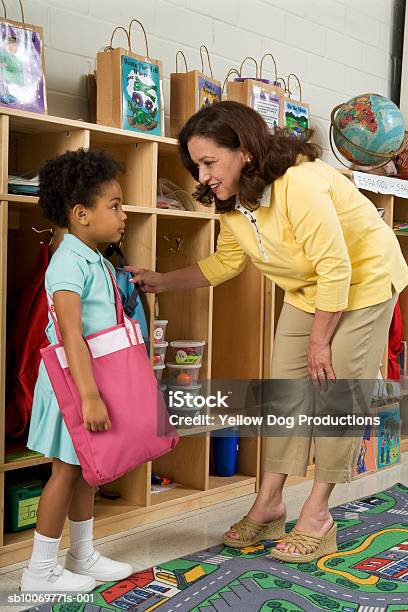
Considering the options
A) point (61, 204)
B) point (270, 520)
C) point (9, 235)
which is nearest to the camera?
point (61, 204)

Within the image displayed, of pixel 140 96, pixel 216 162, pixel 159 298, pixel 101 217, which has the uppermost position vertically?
pixel 140 96

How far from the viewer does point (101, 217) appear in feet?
6.14

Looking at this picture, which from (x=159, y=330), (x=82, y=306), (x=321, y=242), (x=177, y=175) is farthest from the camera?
(x=177, y=175)

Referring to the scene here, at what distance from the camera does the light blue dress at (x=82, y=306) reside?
179 centimetres

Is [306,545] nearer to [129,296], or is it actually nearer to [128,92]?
[129,296]

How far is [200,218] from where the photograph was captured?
256 cm

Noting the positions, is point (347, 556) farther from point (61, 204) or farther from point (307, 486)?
point (61, 204)

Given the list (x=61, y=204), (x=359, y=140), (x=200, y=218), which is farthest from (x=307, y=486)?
(x=61, y=204)

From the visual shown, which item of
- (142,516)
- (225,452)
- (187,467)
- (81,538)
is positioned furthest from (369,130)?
(81,538)

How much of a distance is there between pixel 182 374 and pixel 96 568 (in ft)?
2.60

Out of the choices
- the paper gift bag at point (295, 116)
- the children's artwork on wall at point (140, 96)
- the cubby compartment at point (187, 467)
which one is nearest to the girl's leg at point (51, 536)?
the cubby compartment at point (187, 467)

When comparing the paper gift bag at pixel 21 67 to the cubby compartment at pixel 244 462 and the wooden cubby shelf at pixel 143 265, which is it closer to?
the wooden cubby shelf at pixel 143 265

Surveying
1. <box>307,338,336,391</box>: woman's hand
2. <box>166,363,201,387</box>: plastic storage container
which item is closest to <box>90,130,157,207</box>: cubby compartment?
<box>166,363,201,387</box>: plastic storage container

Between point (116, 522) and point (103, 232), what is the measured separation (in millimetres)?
934
